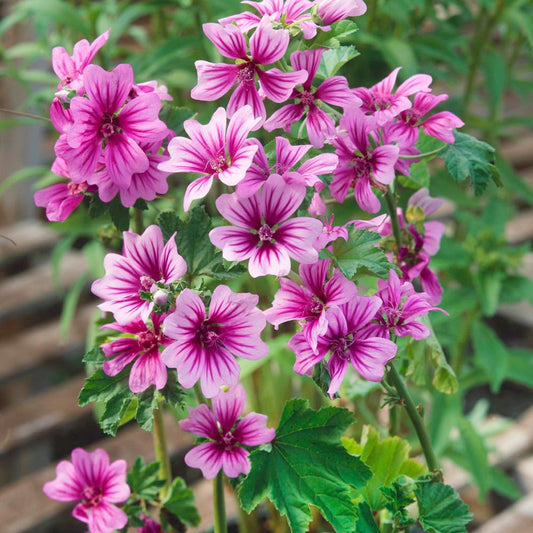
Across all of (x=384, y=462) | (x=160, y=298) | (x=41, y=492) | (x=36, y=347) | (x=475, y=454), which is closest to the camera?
(x=160, y=298)

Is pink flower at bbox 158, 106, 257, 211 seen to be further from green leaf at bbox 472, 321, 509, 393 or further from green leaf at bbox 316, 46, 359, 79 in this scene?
green leaf at bbox 472, 321, 509, 393

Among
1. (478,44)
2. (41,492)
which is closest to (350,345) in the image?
(478,44)

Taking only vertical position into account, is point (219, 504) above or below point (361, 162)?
below

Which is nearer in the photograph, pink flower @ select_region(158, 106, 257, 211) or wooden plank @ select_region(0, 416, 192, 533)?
pink flower @ select_region(158, 106, 257, 211)

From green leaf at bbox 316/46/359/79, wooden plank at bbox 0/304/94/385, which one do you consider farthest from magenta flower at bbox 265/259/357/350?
wooden plank at bbox 0/304/94/385

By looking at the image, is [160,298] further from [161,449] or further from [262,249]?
[161,449]

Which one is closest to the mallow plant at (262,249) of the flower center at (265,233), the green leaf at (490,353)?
the flower center at (265,233)

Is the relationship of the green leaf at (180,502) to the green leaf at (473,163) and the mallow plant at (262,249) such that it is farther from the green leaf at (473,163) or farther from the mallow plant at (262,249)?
the green leaf at (473,163)

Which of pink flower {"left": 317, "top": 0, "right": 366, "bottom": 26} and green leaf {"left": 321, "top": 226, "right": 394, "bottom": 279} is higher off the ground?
pink flower {"left": 317, "top": 0, "right": 366, "bottom": 26}
